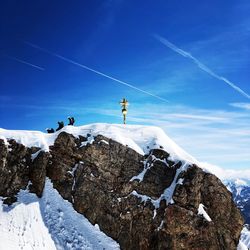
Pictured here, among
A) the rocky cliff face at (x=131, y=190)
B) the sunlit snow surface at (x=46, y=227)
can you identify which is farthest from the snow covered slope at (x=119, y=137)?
the sunlit snow surface at (x=46, y=227)

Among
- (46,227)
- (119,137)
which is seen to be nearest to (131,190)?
(119,137)

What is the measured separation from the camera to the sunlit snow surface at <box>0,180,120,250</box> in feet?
105

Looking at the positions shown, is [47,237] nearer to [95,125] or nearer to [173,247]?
[173,247]

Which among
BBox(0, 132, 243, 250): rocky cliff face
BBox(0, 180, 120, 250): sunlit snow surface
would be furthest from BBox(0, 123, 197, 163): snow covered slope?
BBox(0, 180, 120, 250): sunlit snow surface

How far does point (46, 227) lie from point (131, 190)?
29.4 feet

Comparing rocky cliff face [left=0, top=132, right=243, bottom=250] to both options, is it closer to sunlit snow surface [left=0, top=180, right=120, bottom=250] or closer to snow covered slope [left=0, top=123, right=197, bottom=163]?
snow covered slope [left=0, top=123, right=197, bottom=163]

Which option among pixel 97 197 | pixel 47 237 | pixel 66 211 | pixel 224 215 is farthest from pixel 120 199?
pixel 224 215

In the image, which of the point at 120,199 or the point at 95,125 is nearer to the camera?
the point at 120,199

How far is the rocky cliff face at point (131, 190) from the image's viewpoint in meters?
35.0

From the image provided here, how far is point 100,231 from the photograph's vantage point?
35438mm

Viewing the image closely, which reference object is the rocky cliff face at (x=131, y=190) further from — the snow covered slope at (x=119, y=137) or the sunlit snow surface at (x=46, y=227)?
the sunlit snow surface at (x=46, y=227)

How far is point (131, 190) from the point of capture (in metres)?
37.8

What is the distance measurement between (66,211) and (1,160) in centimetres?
856

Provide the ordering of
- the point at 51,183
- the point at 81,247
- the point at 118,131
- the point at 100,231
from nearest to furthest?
the point at 81,247 → the point at 100,231 → the point at 51,183 → the point at 118,131
